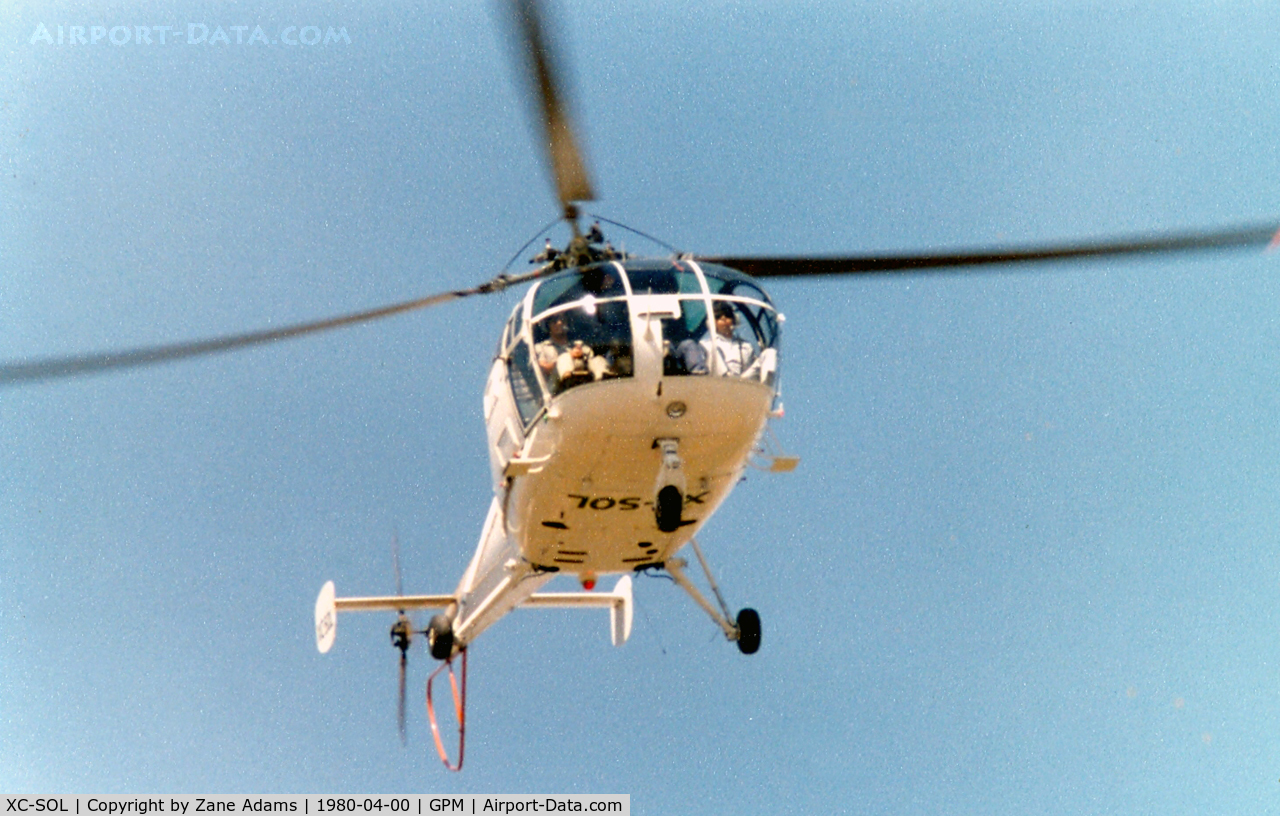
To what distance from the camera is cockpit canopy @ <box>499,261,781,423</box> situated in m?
15.7

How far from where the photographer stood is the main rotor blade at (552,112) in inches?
444

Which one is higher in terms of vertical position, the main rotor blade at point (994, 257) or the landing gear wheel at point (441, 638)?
the main rotor blade at point (994, 257)

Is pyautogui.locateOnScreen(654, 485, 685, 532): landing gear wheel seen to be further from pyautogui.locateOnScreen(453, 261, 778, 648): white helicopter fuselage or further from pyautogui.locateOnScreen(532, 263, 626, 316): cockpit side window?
pyautogui.locateOnScreen(532, 263, 626, 316): cockpit side window

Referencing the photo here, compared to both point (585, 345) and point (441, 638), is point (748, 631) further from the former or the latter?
point (585, 345)

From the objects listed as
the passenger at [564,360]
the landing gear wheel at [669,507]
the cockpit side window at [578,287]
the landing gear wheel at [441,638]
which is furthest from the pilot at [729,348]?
the landing gear wheel at [441,638]

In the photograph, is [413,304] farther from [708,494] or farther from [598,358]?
[708,494]

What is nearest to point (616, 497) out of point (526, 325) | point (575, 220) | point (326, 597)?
point (526, 325)

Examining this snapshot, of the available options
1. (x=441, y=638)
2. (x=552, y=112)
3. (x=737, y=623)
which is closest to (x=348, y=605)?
(x=441, y=638)

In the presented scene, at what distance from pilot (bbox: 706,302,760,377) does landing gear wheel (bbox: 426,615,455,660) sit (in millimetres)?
8260

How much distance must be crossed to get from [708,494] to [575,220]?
4.05 m

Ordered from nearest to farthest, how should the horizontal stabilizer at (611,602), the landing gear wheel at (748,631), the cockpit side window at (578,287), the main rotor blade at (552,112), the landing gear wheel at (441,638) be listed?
1. the main rotor blade at (552,112)
2. the cockpit side window at (578,287)
3. the landing gear wheel at (748,631)
4. the landing gear wheel at (441,638)
5. the horizontal stabilizer at (611,602)

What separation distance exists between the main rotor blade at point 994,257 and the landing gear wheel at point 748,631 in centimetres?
531

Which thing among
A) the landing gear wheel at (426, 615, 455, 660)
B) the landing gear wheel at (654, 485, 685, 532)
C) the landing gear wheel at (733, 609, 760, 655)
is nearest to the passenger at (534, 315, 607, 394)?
the landing gear wheel at (654, 485, 685, 532)

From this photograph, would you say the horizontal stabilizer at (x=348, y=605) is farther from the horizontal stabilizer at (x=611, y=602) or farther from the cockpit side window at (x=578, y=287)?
the cockpit side window at (x=578, y=287)
